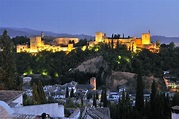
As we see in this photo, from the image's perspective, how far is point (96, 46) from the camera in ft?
286

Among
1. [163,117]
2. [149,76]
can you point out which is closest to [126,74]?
[149,76]

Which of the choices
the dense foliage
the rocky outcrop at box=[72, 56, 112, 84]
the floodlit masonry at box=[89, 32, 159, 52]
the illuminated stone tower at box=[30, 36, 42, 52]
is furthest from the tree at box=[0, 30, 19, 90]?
the illuminated stone tower at box=[30, 36, 42, 52]

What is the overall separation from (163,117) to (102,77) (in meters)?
47.0

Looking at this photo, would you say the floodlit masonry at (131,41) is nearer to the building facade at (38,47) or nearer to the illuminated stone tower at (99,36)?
the illuminated stone tower at (99,36)

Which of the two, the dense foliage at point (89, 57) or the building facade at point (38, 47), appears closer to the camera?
the dense foliage at point (89, 57)

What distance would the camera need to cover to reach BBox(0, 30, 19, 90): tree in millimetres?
19281

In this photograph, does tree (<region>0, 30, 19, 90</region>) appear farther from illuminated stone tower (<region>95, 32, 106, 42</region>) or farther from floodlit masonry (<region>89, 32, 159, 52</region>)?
illuminated stone tower (<region>95, 32, 106, 42</region>)

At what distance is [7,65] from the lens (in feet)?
63.9

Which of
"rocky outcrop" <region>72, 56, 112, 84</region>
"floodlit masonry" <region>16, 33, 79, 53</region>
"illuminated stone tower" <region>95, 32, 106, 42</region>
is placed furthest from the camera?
"illuminated stone tower" <region>95, 32, 106, 42</region>

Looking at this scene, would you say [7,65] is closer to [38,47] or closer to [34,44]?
[38,47]

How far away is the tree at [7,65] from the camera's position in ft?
63.3

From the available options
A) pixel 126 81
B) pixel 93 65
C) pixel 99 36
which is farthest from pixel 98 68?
pixel 99 36

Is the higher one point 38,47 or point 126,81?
point 38,47

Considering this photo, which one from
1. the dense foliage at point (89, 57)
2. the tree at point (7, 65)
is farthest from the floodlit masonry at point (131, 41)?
the tree at point (7, 65)
